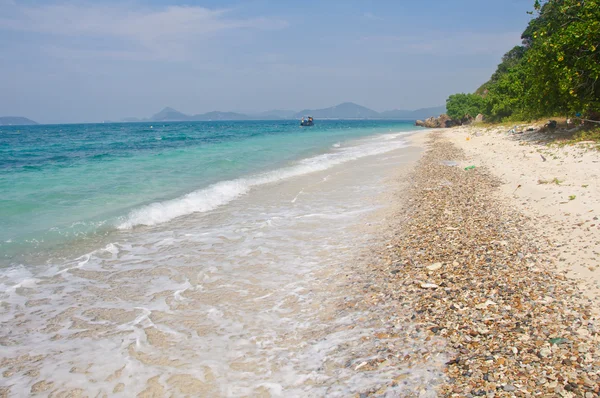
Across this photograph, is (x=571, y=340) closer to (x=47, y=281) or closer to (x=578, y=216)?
(x=578, y=216)

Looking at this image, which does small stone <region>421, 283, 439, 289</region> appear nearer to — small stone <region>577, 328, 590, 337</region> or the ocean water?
the ocean water

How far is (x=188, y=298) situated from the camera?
617cm

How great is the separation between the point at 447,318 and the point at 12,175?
24.6m

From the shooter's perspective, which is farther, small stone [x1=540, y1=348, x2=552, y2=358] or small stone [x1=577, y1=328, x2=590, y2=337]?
small stone [x1=577, y1=328, x2=590, y2=337]

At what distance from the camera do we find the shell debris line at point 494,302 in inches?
138

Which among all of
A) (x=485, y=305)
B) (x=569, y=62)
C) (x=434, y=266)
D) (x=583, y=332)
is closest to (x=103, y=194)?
(x=434, y=266)

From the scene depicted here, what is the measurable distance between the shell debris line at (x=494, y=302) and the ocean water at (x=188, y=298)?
1.97 ft

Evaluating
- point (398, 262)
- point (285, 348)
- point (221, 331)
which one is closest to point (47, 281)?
point (221, 331)

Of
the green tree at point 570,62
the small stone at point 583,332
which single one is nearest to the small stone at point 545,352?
the small stone at point 583,332

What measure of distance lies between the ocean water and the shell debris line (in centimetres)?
60

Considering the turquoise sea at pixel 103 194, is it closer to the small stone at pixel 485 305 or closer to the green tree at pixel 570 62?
the small stone at pixel 485 305

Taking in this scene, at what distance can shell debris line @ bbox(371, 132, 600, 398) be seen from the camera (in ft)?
11.5

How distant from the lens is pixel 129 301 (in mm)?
6160

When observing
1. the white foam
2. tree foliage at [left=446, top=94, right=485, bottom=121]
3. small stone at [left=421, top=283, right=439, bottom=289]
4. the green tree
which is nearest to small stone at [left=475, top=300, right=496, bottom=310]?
small stone at [left=421, top=283, right=439, bottom=289]
